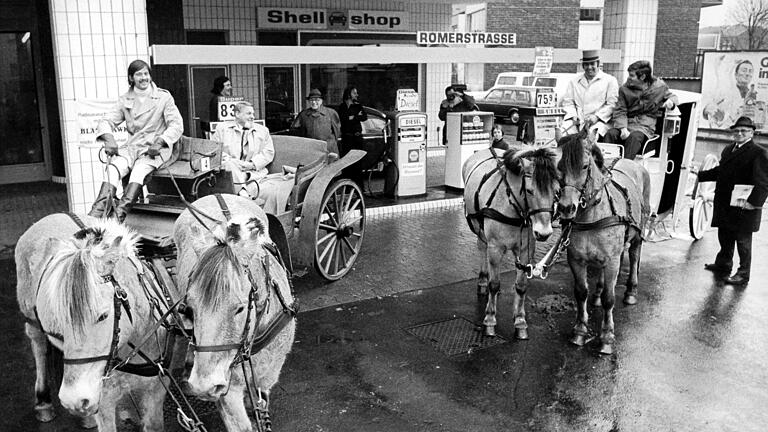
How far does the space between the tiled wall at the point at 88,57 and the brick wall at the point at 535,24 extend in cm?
1961

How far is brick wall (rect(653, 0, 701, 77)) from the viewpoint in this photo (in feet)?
102

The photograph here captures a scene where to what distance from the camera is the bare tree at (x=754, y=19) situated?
117ft

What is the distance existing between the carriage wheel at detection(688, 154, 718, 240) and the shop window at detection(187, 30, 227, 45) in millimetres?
9597

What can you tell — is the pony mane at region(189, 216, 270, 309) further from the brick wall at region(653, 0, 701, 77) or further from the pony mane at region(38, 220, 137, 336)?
the brick wall at region(653, 0, 701, 77)

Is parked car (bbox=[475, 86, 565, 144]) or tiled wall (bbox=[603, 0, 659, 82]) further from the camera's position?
parked car (bbox=[475, 86, 565, 144])

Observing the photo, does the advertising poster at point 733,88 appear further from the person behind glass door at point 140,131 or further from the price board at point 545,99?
the person behind glass door at point 140,131

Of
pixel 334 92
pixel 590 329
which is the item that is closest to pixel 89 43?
pixel 590 329

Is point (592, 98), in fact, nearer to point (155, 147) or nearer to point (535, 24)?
point (155, 147)

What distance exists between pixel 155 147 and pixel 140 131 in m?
0.37

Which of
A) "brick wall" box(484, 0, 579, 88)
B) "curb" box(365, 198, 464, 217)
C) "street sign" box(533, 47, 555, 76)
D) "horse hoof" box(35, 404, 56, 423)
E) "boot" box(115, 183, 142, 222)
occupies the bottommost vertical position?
"horse hoof" box(35, 404, 56, 423)

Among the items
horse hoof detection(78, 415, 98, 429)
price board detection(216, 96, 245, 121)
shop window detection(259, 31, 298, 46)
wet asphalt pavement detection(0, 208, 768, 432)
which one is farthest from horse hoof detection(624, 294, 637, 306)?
shop window detection(259, 31, 298, 46)

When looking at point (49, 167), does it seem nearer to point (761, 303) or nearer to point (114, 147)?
point (114, 147)

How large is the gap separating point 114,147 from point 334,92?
1080 cm

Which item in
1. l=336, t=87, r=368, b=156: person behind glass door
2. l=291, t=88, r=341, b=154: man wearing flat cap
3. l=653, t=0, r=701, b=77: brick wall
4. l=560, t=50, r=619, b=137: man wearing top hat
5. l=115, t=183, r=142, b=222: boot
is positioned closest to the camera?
l=115, t=183, r=142, b=222: boot
